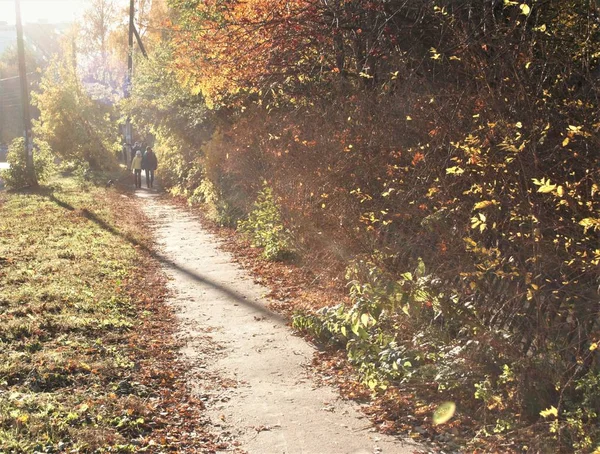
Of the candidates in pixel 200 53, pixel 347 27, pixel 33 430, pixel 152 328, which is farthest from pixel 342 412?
pixel 200 53

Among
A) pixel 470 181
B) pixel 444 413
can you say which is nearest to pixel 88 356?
pixel 444 413

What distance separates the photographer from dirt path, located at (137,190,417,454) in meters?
5.34

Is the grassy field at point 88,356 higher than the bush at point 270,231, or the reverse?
the bush at point 270,231

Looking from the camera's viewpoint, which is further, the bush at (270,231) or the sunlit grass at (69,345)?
the bush at (270,231)

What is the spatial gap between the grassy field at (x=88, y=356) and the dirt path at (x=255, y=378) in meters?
0.26

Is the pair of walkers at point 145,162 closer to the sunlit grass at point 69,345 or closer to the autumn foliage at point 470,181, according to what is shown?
the sunlit grass at point 69,345

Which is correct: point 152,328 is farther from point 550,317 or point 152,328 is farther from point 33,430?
point 550,317

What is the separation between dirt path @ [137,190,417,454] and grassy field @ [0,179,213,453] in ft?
0.86

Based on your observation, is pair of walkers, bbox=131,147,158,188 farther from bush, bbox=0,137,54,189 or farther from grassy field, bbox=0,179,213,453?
grassy field, bbox=0,179,213,453

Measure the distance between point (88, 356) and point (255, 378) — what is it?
161 cm

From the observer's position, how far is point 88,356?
22.8 feet

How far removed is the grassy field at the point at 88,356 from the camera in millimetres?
5270

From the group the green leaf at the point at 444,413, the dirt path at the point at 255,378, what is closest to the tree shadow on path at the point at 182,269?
the dirt path at the point at 255,378

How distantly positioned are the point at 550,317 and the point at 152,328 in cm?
479
